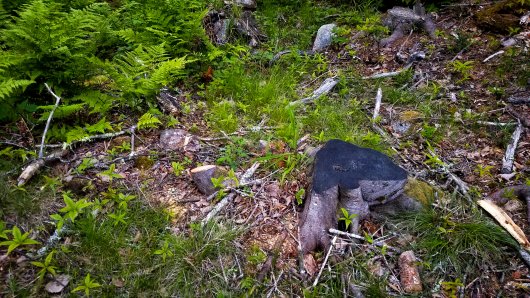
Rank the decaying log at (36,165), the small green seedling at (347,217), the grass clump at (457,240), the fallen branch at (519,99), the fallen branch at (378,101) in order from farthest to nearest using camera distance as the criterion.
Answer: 1. the fallen branch at (378,101)
2. the fallen branch at (519,99)
3. the decaying log at (36,165)
4. the small green seedling at (347,217)
5. the grass clump at (457,240)

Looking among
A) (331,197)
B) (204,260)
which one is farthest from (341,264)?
(204,260)

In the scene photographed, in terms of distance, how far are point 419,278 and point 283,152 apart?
168cm

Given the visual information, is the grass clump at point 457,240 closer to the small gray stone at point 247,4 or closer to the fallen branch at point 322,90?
the fallen branch at point 322,90

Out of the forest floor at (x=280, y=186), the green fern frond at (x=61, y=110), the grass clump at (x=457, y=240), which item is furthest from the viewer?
the green fern frond at (x=61, y=110)

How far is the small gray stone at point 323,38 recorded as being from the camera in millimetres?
5805

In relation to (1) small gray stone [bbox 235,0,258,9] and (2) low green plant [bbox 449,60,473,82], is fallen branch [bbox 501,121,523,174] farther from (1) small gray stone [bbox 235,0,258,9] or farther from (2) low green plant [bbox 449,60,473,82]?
(1) small gray stone [bbox 235,0,258,9]

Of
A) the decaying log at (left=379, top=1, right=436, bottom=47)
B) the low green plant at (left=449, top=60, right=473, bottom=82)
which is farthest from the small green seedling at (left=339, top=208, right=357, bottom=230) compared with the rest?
the decaying log at (left=379, top=1, right=436, bottom=47)

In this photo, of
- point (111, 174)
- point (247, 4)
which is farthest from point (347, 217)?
point (247, 4)

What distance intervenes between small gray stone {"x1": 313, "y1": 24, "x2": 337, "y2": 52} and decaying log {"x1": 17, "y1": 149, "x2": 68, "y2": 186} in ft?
14.2

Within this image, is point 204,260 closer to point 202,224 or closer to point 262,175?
point 202,224

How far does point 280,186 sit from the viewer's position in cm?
306

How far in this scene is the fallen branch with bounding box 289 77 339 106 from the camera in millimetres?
4307

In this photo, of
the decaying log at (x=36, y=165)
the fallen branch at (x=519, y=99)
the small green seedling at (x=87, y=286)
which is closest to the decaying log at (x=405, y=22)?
the fallen branch at (x=519, y=99)

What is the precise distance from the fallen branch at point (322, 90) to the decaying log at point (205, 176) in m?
1.58
